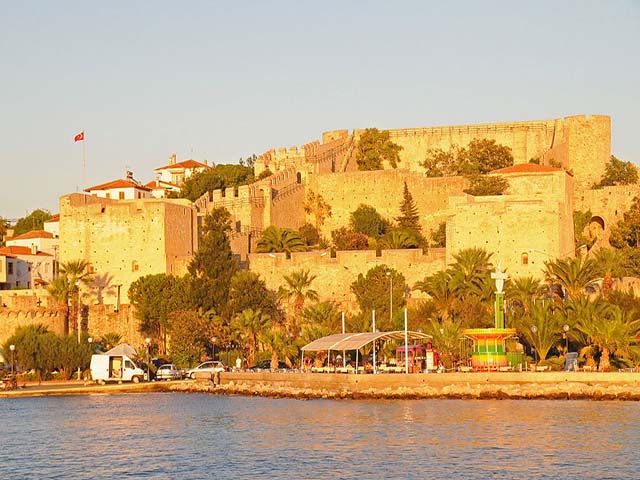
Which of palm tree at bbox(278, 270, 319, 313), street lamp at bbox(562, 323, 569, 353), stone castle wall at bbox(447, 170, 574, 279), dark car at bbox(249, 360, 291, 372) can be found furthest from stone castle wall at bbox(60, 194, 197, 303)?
street lamp at bbox(562, 323, 569, 353)

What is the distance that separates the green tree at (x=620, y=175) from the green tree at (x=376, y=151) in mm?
11975

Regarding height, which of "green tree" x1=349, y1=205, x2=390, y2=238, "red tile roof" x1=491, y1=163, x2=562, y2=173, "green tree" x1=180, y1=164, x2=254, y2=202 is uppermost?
"green tree" x1=180, y1=164, x2=254, y2=202

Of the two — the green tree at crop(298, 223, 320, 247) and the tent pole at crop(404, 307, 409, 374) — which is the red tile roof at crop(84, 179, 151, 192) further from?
the tent pole at crop(404, 307, 409, 374)

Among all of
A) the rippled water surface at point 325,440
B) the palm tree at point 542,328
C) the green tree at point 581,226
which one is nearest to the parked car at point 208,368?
the rippled water surface at point 325,440

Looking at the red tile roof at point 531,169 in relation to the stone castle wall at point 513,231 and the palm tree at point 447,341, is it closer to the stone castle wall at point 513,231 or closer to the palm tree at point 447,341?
the stone castle wall at point 513,231

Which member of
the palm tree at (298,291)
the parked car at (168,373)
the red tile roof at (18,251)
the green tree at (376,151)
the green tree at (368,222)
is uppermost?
the green tree at (376,151)

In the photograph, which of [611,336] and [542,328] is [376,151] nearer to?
[542,328]

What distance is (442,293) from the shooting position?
50.7m

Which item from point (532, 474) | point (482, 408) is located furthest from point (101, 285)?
point (532, 474)

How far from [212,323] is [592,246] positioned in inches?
691

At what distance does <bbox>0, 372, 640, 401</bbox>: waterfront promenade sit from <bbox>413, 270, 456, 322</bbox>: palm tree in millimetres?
6329

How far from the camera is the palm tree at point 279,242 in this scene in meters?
60.0

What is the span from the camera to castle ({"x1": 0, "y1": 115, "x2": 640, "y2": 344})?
53.5 metres

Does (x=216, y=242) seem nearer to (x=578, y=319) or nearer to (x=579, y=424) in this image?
(x=578, y=319)
